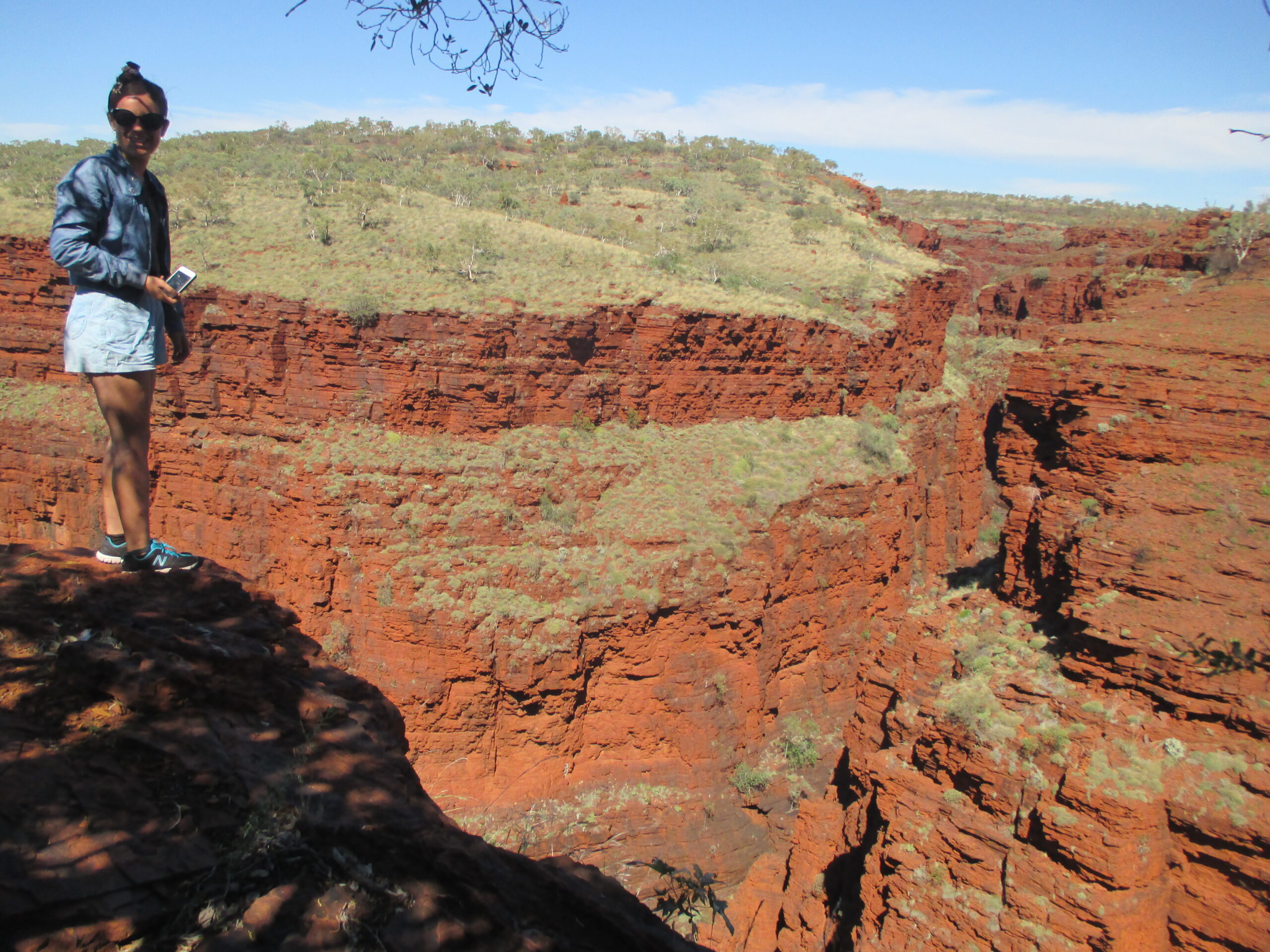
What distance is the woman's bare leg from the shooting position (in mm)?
4145

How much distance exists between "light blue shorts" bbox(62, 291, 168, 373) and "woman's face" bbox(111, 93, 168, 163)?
795 millimetres

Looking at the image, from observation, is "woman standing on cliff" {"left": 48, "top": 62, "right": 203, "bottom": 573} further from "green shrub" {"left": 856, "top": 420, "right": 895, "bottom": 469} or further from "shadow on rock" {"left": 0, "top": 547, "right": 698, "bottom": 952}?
"green shrub" {"left": 856, "top": 420, "right": 895, "bottom": 469}

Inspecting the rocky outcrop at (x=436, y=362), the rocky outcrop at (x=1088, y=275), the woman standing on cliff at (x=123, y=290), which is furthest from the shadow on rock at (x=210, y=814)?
the rocky outcrop at (x=1088, y=275)

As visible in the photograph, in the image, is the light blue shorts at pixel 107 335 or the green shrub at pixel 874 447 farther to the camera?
the green shrub at pixel 874 447

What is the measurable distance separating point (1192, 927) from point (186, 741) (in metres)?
9.82

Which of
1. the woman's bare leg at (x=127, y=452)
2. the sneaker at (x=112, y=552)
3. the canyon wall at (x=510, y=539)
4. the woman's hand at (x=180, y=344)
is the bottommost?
the canyon wall at (x=510, y=539)

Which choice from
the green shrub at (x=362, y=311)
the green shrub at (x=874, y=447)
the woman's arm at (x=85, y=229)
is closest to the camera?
the woman's arm at (x=85, y=229)

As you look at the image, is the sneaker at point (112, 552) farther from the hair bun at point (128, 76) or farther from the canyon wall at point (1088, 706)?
the canyon wall at point (1088, 706)

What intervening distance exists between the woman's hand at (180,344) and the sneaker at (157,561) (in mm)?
1194

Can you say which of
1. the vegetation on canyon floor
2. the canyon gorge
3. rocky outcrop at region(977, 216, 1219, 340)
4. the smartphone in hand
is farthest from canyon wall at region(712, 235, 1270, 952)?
rocky outcrop at region(977, 216, 1219, 340)

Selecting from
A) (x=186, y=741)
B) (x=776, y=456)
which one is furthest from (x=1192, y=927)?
(x=776, y=456)

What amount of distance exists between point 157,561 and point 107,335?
135 centimetres

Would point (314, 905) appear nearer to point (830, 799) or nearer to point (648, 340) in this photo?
point (830, 799)

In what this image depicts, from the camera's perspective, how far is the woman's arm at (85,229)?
3.85 m
